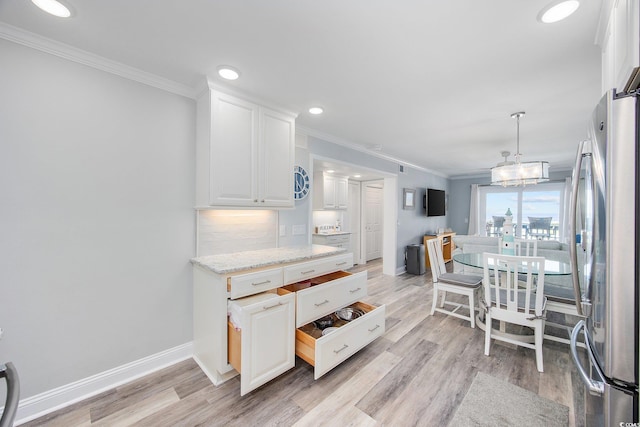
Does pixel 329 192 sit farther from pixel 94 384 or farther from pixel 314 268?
pixel 94 384

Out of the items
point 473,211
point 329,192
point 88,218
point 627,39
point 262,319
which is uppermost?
point 627,39

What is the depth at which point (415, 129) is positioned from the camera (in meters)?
3.26

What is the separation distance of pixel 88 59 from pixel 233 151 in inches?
43.3

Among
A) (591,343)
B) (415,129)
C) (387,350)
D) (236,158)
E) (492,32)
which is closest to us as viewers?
(591,343)

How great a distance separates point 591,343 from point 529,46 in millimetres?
1731

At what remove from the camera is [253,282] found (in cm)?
189

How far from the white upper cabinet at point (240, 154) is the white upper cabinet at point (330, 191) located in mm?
2525

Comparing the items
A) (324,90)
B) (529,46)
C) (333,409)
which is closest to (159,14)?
(324,90)

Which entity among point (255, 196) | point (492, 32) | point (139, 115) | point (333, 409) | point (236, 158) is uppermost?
point (492, 32)

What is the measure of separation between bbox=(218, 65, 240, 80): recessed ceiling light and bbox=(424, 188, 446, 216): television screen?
539 centimetres

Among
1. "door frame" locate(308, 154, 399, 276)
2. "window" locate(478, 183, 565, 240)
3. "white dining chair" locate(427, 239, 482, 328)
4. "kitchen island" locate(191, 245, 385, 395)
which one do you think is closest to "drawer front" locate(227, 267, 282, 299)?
"kitchen island" locate(191, 245, 385, 395)

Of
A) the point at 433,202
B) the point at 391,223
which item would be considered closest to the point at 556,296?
the point at 391,223

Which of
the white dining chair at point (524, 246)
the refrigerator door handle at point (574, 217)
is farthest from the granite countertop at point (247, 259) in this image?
the white dining chair at point (524, 246)

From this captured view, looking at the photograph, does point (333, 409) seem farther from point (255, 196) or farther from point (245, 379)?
point (255, 196)
